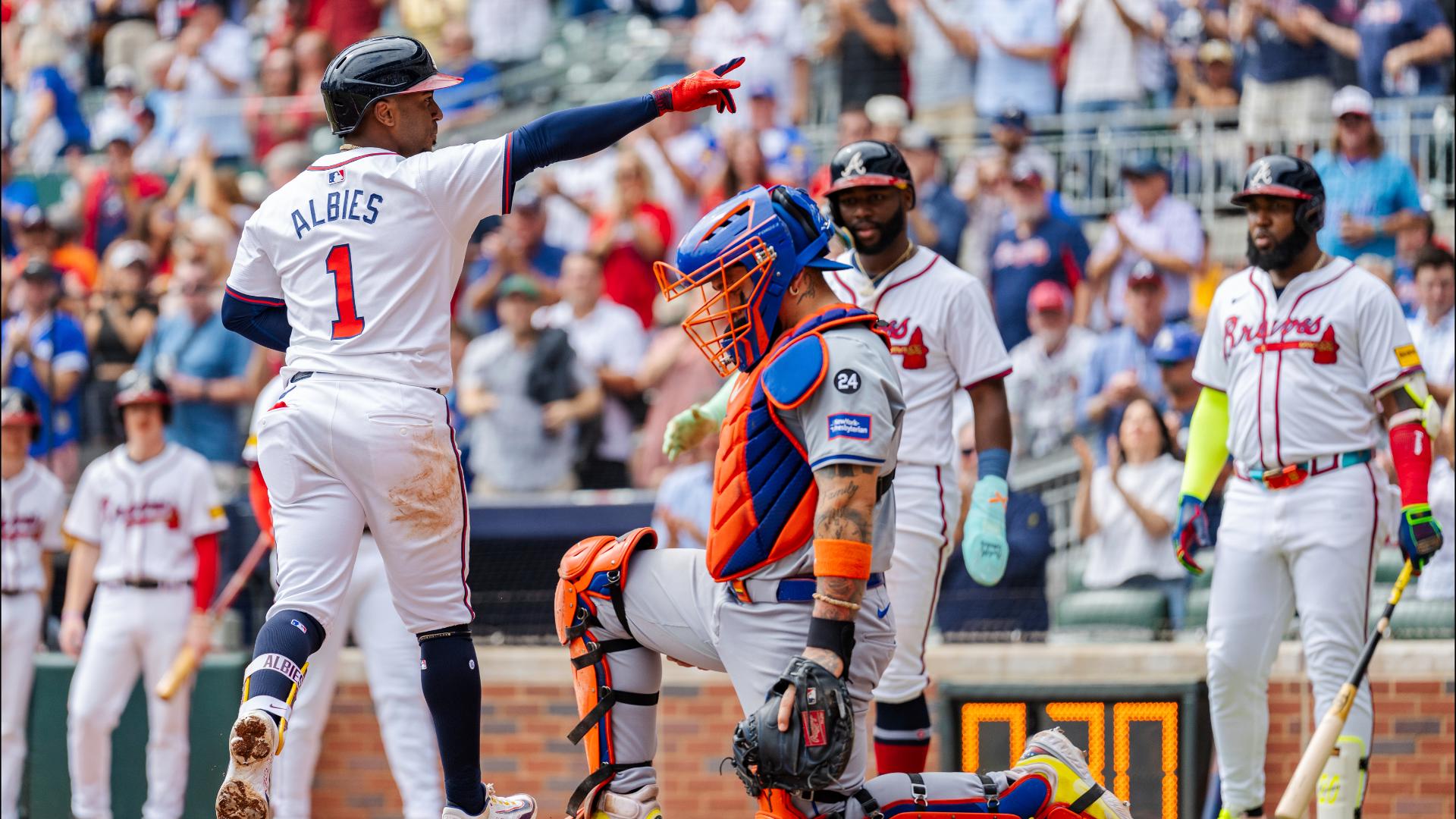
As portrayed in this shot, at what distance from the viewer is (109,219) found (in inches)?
531

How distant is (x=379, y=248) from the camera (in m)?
5.02

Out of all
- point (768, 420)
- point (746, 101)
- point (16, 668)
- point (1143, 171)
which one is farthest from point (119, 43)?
point (768, 420)

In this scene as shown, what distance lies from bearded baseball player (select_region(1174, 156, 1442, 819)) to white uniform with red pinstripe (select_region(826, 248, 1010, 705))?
0.94 m

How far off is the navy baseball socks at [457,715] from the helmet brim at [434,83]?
1.52 meters

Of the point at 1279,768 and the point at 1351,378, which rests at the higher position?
the point at 1351,378

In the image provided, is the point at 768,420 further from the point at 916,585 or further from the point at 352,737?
the point at 352,737

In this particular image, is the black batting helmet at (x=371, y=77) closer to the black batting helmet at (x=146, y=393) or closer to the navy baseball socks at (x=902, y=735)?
the navy baseball socks at (x=902, y=735)

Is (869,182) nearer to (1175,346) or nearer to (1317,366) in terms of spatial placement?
(1317,366)

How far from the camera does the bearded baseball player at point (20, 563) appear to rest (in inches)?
367

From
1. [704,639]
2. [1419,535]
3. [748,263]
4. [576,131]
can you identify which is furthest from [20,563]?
[1419,535]

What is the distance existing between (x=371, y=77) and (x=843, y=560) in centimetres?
193

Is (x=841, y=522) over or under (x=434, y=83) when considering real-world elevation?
under

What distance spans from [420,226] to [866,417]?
144 centimetres

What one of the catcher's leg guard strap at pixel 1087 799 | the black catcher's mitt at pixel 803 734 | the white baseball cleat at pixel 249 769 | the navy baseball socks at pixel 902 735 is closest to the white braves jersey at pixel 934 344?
the navy baseball socks at pixel 902 735
